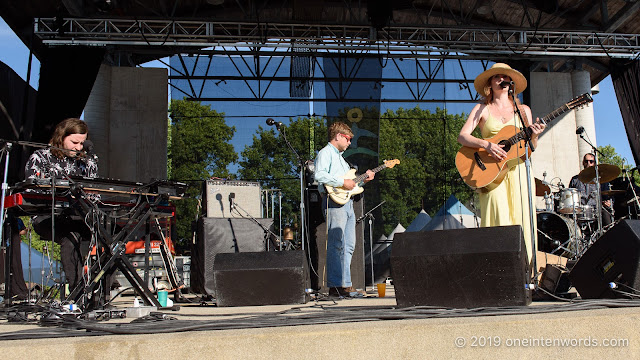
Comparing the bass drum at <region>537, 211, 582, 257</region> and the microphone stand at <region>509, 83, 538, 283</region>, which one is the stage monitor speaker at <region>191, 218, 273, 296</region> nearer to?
the microphone stand at <region>509, 83, 538, 283</region>

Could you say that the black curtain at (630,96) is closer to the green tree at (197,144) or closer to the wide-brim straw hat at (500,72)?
the green tree at (197,144)

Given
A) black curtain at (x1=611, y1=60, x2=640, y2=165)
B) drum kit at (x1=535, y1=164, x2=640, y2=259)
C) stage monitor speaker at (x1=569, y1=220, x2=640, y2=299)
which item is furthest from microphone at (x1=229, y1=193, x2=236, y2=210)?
black curtain at (x1=611, y1=60, x2=640, y2=165)

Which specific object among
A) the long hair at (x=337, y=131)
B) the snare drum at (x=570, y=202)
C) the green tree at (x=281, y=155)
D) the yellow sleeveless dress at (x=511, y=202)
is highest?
the green tree at (x=281, y=155)

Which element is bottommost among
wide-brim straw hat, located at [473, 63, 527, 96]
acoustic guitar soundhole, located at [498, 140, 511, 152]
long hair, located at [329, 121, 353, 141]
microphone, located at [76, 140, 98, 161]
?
acoustic guitar soundhole, located at [498, 140, 511, 152]

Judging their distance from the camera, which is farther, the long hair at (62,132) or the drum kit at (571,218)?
the drum kit at (571,218)

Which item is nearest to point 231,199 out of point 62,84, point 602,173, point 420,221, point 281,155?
point 602,173

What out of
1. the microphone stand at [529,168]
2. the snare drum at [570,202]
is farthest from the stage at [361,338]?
the snare drum at [570,202]

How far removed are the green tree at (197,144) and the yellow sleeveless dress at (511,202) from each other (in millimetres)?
8340

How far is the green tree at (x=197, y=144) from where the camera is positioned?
1216cm

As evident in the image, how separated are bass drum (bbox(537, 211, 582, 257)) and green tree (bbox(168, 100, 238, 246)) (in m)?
6.56

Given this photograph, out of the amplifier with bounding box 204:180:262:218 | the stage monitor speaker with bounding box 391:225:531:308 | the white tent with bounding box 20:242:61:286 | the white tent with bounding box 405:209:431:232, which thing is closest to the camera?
the stage monitor speaker with bounding box 391:225:531:308

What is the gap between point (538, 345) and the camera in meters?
2.18

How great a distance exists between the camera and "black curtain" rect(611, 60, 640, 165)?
11.5 m

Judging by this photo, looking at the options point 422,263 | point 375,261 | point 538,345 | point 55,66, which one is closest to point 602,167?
point 375,261
